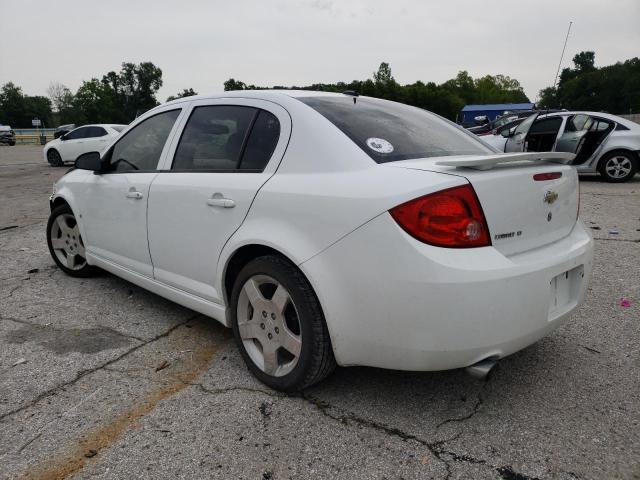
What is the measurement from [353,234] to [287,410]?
3.20ft

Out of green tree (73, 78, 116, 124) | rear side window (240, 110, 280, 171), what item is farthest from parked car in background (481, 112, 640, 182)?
green tree (73, 78, 116, 124)

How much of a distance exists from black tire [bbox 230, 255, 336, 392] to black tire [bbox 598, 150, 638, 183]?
1044cm

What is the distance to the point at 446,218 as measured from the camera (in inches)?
81.7

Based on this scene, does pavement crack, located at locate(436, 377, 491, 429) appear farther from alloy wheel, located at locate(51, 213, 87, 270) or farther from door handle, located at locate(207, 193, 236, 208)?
alloy wheel, located at locate(51, 213, 87, 270)

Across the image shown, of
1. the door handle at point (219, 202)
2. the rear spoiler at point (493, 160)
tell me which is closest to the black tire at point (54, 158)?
the door handle at point (219, 202)

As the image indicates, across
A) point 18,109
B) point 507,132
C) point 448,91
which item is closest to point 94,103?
point 18,109

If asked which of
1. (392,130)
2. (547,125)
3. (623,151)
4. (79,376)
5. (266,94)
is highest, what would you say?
(266,94)

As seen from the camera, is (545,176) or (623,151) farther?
(623,151)

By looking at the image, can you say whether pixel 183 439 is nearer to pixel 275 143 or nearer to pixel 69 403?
pixel 69 403

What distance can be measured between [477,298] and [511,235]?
1.33ft

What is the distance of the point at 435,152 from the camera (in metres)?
2.67

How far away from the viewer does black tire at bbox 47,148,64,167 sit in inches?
735

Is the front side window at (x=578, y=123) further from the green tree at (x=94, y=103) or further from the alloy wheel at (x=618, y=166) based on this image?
the green tree at (x=94, y=103)

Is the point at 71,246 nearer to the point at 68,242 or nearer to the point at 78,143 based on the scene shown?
the point at 68,242
